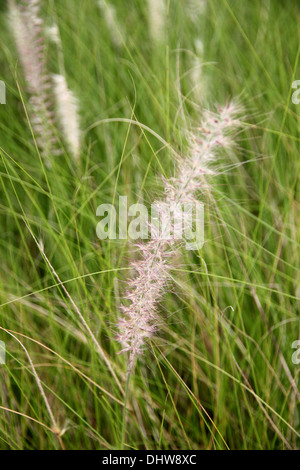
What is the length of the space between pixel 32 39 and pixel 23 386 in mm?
836

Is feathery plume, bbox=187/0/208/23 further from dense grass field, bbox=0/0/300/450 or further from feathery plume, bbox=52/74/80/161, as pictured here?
feathery plume, bbox=52/74/80/161

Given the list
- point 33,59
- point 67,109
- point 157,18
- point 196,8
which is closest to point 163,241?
point 67,109

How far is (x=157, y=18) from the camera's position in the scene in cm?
115

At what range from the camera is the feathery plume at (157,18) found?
3.65 ft

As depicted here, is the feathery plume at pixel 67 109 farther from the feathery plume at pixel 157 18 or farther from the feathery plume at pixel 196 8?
the feathery plume at pixel 196 8

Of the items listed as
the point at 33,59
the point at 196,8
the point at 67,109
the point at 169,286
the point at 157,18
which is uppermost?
the point at 196,8

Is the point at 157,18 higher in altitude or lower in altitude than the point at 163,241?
higher

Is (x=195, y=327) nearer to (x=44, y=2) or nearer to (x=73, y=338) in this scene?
(x=73, y=338)

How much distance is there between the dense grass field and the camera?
856 millimetres

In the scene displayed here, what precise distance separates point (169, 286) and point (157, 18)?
0.78m

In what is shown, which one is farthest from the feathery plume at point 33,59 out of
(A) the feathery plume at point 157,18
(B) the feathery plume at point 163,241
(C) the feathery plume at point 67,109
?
(B) the feathery plume at point 163,241

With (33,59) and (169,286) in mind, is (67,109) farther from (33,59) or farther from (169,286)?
(169,286)

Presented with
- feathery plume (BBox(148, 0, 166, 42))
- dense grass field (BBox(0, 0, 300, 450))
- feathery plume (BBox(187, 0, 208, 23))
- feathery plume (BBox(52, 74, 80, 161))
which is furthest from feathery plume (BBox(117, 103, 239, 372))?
feathery plume (BBox(187, 0, 208, 23))

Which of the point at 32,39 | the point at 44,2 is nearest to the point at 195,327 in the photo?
the point at 32,39
